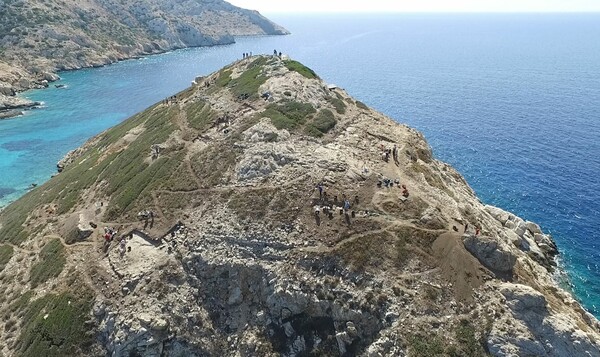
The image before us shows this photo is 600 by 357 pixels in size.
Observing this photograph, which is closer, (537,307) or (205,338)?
(537,307)

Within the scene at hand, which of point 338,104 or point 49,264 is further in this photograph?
point 338,104

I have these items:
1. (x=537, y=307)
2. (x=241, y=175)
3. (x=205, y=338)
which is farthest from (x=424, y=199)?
(x=205, y=338)

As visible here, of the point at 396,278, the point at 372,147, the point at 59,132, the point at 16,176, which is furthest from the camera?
the point at 59,132

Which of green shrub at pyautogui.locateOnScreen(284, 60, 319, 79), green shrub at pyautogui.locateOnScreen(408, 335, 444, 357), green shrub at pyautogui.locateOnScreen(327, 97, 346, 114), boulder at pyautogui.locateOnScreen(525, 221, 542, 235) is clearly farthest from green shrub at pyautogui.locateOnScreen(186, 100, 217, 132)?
boulder at pyautogui.locateOnScreen(525, 221, 542, 235)

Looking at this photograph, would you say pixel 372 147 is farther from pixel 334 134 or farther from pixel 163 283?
pixel 163 283

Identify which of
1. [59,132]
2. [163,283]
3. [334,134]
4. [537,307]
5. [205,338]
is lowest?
[59,132]

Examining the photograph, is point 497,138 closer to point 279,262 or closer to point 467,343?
point 467,343

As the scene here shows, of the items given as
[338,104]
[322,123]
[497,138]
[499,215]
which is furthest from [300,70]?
[497,138]
